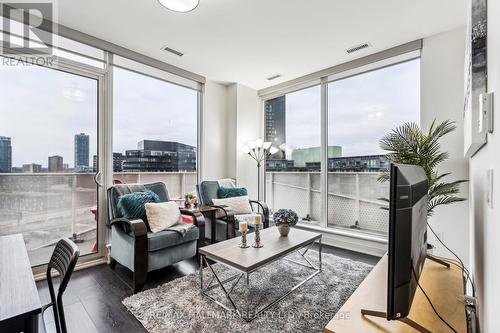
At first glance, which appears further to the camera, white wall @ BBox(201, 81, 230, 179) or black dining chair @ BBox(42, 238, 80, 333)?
white wall @ BBox(201, 81, 230, 179)

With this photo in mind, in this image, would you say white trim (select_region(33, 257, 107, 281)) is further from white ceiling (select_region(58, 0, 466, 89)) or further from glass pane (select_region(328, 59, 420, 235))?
glass pane (select_region(328, 59, 420, 235))

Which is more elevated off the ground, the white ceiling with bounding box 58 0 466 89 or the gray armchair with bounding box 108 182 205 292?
the white ceiling with bounding box 58 0 466 89

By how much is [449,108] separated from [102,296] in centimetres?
419

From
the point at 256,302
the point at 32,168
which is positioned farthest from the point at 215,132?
the point at 256,302

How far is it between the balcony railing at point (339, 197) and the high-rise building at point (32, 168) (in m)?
3.56

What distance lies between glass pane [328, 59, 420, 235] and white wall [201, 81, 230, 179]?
197 centimetres

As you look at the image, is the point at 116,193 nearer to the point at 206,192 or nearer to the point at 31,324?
the point at 206,192

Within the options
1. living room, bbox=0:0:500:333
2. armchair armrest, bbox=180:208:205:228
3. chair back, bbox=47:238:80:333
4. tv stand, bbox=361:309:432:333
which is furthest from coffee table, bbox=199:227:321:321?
chair back, bbox=47:238:80:333

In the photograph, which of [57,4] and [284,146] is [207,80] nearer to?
[284,146]

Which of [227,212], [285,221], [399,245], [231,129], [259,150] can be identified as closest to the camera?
[399,245]

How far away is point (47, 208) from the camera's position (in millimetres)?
2760

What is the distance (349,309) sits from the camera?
1.06m

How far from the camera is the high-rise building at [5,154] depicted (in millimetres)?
2459

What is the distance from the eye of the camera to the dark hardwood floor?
5.93 ft
